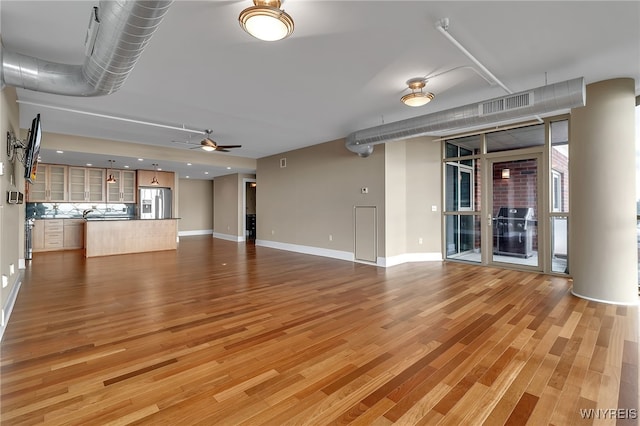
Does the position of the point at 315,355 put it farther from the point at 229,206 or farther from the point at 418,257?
the point at 229,206

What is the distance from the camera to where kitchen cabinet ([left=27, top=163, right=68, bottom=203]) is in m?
8.70

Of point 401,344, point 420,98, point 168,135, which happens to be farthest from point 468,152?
point 168,135

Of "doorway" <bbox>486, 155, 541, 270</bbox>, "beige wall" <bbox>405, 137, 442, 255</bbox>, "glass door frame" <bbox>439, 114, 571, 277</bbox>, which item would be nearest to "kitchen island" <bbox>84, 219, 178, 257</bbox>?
"beige wall" <bbox>405, 137, 442, 255</bbox>

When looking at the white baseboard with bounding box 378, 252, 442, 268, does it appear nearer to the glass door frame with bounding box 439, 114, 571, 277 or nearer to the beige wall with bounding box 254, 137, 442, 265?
the beige wall with bounding box 254, 137, 442, 265

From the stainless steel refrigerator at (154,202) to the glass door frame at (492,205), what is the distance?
9.92m

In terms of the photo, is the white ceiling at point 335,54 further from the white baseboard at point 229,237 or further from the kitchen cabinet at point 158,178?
the white baseboard at point 229,237

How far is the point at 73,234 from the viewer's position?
8984mm

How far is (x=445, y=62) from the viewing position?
11.3 ft

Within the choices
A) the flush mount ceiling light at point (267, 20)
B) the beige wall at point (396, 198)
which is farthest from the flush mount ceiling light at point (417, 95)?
the beige wall at point (396, 198)

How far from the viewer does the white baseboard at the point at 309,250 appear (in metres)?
7.30

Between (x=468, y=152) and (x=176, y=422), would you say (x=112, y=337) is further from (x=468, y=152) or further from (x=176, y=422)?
(x=468, y=152)

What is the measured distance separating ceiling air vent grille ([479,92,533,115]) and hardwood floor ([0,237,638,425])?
2.51 metres

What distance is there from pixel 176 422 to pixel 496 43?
13.5 ft

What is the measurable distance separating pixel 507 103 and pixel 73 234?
11198mm
